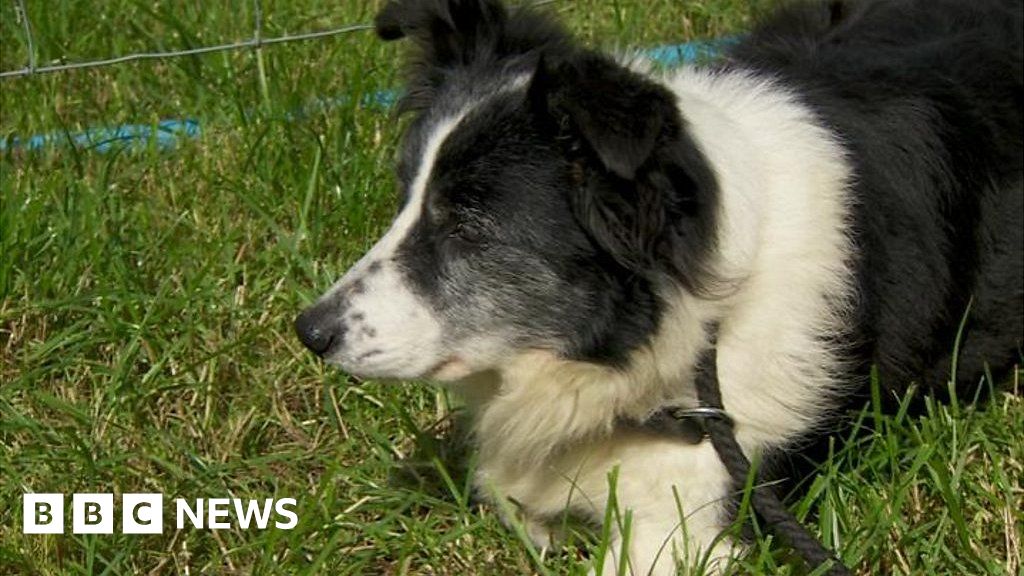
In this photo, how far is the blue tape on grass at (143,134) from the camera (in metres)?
4.11

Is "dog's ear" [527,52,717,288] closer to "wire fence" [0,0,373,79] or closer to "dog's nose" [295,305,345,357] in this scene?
"dog's nose" [295,305,345,357]

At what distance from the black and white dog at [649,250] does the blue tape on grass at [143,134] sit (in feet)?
3.90

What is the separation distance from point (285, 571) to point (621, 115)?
1189mm

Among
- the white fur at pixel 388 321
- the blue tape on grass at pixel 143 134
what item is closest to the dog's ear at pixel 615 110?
the white fur at pixel 388 321

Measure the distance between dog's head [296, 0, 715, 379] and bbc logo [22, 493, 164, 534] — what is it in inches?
25.0

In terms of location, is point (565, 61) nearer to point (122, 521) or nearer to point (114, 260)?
point (122, 521)

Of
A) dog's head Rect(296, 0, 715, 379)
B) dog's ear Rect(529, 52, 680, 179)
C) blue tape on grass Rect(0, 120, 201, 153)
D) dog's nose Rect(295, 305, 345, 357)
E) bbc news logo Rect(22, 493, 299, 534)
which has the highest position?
dog's ear Rect(529, 52, 680, 179)

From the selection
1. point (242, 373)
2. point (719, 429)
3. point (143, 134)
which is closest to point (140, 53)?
point (143, 134)

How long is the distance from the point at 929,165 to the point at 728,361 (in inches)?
26.5

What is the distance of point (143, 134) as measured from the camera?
4301mm

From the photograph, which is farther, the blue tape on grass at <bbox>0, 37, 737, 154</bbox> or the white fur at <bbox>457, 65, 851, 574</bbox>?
the blue tape on grass at <bbox>0, 37, 737, 154</bbox>

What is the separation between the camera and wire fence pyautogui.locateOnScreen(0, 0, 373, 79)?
14.4ft

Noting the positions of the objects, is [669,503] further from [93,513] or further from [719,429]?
[93,513]

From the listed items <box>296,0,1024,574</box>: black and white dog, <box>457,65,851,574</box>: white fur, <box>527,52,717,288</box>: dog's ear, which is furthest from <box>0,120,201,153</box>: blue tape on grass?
<box>527,52,717,288</box>: dog's ear
